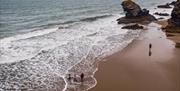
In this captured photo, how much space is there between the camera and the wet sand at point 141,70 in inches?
1017

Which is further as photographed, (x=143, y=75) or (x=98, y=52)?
(x=98, y=52)

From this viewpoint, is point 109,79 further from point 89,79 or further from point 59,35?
point 59,35

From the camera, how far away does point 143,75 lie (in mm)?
28391

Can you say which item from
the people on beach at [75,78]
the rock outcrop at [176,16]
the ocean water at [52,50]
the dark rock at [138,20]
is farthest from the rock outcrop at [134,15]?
the people on beach at [75,78]

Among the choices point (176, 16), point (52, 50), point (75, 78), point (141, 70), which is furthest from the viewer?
point (176, 16)

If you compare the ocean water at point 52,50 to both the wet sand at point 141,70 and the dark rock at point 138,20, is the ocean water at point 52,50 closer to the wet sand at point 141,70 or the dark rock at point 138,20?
the wet sand at point 141,70

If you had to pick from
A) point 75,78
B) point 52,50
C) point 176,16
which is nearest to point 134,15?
point 176,16

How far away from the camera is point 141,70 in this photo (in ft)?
98.0

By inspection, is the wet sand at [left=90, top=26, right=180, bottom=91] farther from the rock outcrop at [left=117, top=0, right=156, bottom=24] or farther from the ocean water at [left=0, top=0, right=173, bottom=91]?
the rock outcrop at [left=117, top=0, right=156, bottom=24]

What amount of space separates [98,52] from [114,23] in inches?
1001

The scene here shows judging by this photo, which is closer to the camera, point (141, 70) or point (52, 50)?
point (141, 70)

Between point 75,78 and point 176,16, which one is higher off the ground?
point 176,16

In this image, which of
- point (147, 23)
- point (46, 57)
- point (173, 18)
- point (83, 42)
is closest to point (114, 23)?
point (147, 23)

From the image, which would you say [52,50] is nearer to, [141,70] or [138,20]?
[141,70]
